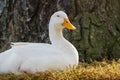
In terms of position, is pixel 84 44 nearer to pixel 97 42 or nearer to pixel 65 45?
pixel 97 42

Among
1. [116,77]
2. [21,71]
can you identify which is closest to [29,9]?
[21,71]

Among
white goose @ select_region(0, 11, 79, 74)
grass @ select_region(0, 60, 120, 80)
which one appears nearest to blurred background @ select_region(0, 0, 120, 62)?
white goose @ select_region(0, 11, 79, 74)

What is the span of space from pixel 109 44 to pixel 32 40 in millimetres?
976

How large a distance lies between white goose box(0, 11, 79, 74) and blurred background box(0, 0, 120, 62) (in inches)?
33.4

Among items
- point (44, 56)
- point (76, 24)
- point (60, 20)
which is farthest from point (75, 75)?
point (76, 24)

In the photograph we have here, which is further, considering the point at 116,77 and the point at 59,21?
the point at 59,21

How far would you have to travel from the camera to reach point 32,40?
7.36 m

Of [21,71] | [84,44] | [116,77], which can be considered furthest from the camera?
[84,44]

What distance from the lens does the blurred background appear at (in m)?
7.33

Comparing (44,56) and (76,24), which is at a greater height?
(76,24)

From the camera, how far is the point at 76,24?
24.3ft

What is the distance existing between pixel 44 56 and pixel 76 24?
1.38 metres

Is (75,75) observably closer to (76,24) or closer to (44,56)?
(44,56)

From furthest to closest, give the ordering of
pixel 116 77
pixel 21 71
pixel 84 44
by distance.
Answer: pixel 84 44 < pixel 21 71 < pixel 116 77
